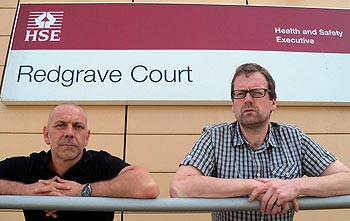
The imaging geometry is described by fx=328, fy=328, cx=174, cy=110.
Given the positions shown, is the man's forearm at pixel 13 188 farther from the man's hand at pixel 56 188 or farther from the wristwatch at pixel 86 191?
the wristwatch at pixel 86 191

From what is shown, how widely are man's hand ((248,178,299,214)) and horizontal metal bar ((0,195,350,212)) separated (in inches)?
1.0

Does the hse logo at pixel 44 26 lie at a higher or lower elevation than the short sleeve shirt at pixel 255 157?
higher

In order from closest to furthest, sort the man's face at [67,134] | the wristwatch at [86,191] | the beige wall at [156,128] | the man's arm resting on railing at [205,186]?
the man's arm resting on railing at [205,186], the wristwatch at [86,191], the man's face at [67,134], the beige wall at [156,128]

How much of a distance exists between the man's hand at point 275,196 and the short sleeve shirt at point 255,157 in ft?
0.81

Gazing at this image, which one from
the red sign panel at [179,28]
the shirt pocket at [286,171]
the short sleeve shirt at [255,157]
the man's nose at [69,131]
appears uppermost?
the red sign panel at [179,28]

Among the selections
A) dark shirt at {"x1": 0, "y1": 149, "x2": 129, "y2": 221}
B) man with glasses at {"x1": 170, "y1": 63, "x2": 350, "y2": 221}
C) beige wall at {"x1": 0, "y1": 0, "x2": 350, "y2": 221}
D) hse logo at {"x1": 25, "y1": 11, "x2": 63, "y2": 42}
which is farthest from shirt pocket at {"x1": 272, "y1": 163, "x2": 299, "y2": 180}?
hse logo at {"x1": 25, "y1": 11, "x2": 63, "y2": 42}

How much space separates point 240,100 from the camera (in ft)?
4.51

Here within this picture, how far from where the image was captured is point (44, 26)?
2.37 meters

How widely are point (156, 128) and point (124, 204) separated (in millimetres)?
1226

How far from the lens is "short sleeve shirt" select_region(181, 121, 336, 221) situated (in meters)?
1.33

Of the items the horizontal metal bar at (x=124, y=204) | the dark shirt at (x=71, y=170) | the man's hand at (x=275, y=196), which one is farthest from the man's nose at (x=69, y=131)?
the man's hand at (x=275, y=196)

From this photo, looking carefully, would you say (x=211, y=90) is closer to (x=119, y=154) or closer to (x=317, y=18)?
(x=119, y=154)

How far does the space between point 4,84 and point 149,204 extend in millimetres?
1688

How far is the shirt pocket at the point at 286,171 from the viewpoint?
132cm
